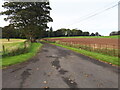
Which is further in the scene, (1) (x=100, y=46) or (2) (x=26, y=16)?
(2) (x=26, y=16)

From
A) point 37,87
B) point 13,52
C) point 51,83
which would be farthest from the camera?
point 13,52

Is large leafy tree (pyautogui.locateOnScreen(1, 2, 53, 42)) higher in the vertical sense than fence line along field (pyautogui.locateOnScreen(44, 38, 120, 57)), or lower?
higher

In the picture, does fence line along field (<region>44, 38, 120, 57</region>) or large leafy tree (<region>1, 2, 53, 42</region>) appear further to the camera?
large leafy tree (<region>1, 2, 53, 42</region>)

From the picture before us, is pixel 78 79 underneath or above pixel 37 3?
underneath

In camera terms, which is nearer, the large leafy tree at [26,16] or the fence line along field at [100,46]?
the fence line along field at [100,46]

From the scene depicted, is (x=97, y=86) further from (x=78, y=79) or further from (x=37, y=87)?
(x=37, y=87)

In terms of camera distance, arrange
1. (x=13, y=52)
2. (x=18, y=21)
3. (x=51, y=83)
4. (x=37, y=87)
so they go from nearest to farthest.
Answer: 1. (x=37, y=87)
2. (x=51, y=83)
3. (x=13, y=52)
4. (x=18, y=21)

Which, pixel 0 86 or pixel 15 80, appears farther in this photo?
pixel 15 80

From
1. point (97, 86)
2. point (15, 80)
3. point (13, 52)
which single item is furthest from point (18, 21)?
point (97, 86)

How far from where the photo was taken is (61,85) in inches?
206

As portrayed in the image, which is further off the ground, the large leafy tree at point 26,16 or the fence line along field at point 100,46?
the large leafy tree at point 26,16

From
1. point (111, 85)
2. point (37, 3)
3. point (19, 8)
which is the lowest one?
point (111, 85)

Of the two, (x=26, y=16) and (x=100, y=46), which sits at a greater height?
(x=26, y=16)

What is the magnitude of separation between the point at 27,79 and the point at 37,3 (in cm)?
3568
